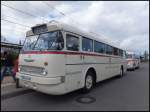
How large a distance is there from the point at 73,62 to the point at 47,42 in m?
1.18

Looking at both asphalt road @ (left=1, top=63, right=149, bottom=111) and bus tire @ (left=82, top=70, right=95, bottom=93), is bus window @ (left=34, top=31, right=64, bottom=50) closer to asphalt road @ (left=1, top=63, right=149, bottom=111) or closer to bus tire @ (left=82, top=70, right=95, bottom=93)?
asphalt road @ (left=1, top=63, right=149, bottom=111)

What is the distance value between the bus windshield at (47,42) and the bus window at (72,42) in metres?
0.33

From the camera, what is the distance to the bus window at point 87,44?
665 cm

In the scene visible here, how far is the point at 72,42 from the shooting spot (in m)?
5.91

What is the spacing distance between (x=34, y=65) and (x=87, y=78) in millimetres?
2528

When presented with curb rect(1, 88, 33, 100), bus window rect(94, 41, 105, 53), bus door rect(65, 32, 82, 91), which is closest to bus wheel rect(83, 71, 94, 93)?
bus door rect(65, 32, 82, 91)

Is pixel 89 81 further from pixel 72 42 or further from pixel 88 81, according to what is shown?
pixel 72 42

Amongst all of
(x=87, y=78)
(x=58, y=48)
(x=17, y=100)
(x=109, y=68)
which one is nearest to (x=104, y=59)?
(x=109, y=68)

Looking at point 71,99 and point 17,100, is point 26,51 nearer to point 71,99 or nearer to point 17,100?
point 17,100

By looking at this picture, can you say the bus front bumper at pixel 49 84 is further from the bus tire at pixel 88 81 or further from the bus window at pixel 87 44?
the bus window at pixel 87 44

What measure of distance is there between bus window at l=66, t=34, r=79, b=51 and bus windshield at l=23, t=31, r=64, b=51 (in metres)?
0.33

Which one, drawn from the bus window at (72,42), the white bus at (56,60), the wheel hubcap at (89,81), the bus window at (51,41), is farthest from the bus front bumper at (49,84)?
the wheel hubcap at (89,81)

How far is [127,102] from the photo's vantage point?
570 centimetres

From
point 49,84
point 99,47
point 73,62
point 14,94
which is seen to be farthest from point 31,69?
point 99,47
